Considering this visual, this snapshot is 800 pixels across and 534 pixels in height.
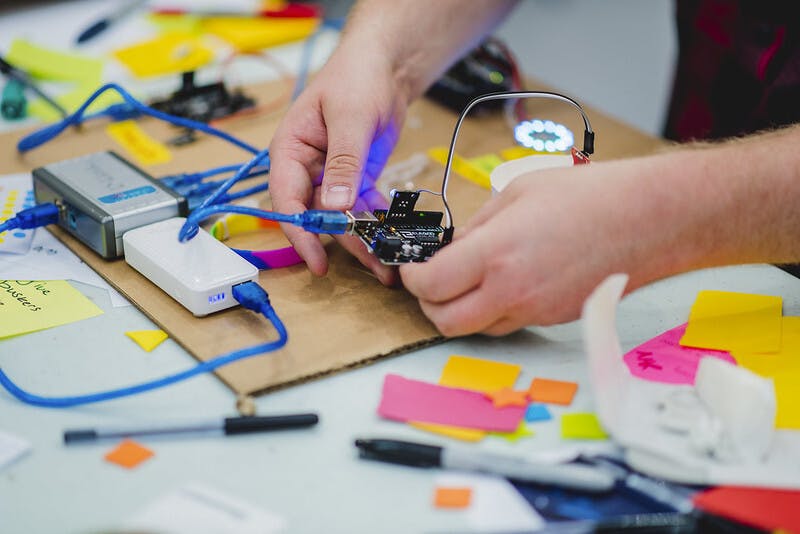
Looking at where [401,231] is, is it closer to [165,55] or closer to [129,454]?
[129,454]

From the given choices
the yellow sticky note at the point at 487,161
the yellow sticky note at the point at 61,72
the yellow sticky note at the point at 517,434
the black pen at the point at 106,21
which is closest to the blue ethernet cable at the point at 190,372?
the yellow sticky note at the point at 517,434

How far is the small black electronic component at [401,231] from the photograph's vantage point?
0.86 meters

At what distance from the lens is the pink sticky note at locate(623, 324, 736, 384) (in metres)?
0.79

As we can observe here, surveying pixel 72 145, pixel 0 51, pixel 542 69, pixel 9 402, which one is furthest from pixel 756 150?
pixel 542 69

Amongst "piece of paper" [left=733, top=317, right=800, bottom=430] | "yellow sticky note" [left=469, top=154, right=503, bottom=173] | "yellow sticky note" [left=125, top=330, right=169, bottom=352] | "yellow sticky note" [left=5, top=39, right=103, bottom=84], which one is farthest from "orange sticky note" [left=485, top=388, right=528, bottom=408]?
"yellow sticky note" [left=5, top=39, right=103, bottom=84]

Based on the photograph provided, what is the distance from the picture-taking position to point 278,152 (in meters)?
1.03

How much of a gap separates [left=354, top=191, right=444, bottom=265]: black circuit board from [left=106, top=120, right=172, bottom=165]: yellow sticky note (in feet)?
1.31

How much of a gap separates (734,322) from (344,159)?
454mm

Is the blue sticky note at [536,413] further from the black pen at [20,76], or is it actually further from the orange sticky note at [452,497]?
the black pen at [20,76]

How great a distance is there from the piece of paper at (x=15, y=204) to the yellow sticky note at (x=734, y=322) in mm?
737

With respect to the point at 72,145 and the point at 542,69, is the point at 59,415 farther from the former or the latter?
the point at 542,69

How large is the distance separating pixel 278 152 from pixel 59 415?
0.43 m

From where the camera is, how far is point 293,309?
2.83 feet

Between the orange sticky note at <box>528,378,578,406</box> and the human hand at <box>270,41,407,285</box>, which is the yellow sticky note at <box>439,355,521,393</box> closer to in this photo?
the orange sticky note at <box>528,378,578,406</box>
